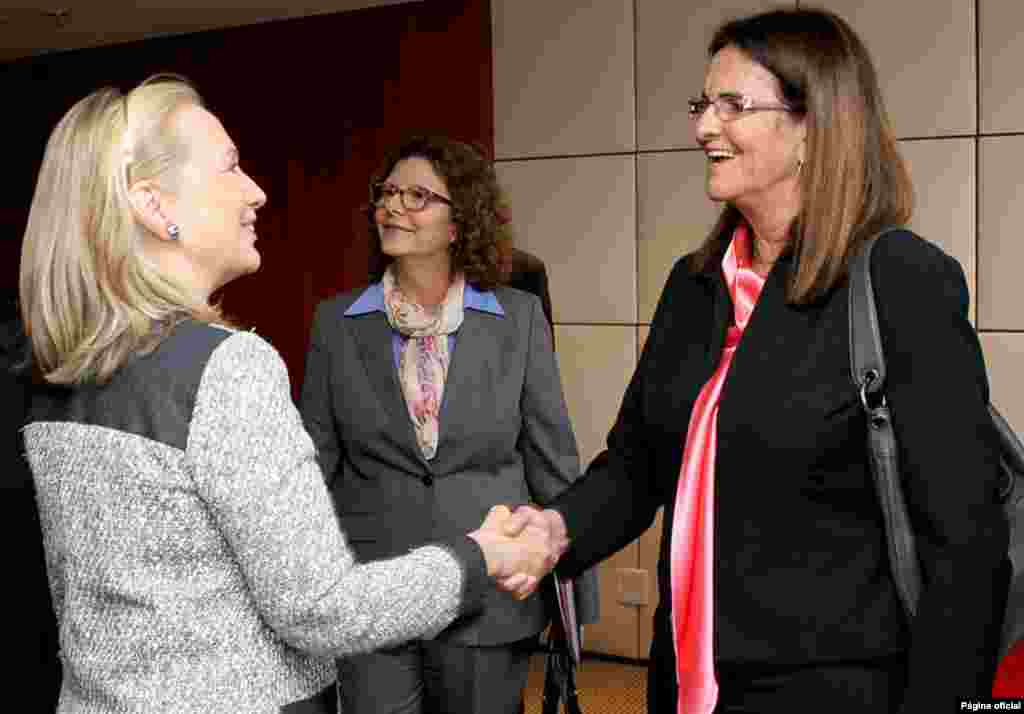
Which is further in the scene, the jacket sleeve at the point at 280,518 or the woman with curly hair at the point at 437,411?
the woman with curly hair at the point at 437,411

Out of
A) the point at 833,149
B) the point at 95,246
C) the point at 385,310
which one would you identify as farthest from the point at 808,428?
the point at 385,310

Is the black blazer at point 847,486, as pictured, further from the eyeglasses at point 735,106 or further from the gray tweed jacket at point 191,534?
the gray tweed jacket at point 191,534

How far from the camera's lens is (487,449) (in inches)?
109

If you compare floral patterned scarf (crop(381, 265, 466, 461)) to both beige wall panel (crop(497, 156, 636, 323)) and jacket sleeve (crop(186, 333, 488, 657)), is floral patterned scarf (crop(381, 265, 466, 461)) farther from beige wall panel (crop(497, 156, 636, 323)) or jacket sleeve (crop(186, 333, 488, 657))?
beige wall panel (crop(497, 156, 636, 323))

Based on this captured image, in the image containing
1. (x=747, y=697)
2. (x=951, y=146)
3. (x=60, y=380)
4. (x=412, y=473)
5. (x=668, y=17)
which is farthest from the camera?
(x=668, y=17)

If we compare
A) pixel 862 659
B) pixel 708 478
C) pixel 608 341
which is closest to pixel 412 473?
pixel 708 478

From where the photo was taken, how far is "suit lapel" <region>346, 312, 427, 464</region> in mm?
2711

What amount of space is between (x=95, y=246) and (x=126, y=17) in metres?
4.51

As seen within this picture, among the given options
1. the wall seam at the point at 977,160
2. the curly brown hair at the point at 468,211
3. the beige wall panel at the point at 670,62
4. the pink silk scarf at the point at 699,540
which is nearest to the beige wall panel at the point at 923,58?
the wall seam at the point at 977,160

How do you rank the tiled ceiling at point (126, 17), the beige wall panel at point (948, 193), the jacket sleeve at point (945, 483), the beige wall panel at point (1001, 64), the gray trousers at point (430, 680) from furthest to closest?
the tiled ceiling at point (126, 17)
the beige wall panel at point (948, 193)
the beige wall panel at point (1001, 64)
the gray trousers at point (430, 680)
the jacket sleeve at point (945, 483)

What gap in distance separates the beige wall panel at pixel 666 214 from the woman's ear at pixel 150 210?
3121 millimetres

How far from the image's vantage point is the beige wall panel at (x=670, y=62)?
426cm

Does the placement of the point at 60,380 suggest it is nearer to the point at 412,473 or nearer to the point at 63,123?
the point at 63,123

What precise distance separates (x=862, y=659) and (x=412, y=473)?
4.67ft
